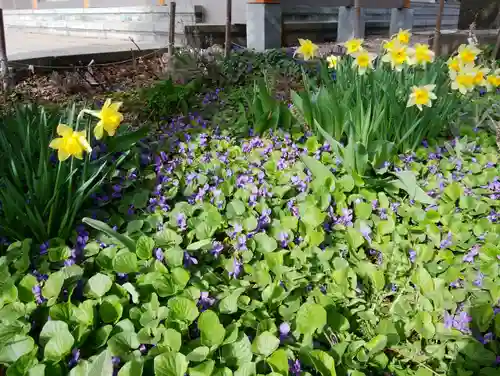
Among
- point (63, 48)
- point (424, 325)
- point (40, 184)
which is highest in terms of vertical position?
point (63, 48)

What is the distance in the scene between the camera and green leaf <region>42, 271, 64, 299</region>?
136 centimetres

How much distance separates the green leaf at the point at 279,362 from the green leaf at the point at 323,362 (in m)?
0.08

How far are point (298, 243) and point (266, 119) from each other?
3.13 ft

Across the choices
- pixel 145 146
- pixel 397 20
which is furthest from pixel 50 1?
pixel 145 146

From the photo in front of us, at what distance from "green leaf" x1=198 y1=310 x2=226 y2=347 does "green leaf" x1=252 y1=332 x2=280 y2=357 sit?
0.09m

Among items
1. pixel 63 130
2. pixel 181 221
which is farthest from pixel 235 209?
pixel 63 130

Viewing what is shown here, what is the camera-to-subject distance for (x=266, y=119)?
2527mm

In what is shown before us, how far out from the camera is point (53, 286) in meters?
1.37

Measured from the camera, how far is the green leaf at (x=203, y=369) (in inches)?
44.6

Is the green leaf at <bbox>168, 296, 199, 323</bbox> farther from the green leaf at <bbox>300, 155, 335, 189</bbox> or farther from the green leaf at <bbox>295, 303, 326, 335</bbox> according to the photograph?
the green leaf at <bbox>300, 155, 335, 189</bbox>

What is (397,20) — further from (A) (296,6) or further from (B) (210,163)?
(B) (210,163)

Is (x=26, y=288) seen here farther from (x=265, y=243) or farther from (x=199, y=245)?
(x=265, y=243)

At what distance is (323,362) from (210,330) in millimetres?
311

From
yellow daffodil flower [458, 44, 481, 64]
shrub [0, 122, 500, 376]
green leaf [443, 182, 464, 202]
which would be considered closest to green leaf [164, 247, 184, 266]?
shrub [0, 122, 500, 376]
